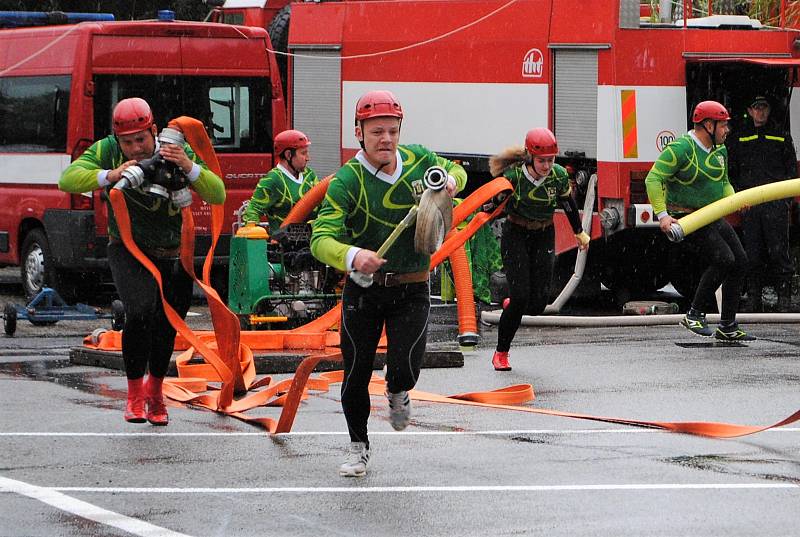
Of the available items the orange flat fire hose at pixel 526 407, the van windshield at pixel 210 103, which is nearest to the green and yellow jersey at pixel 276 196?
the orange flat fire hose at pixel 526 407

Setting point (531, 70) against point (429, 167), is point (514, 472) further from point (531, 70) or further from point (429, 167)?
point (531, 70)

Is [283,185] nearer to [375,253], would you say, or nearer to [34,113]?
[34,113]

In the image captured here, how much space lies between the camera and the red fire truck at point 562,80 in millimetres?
16109

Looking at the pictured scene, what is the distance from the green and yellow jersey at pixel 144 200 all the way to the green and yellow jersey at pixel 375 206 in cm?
169

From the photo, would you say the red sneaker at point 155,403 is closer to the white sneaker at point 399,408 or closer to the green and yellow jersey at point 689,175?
the white sneaker at point 399,408

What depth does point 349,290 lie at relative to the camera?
8375 millimetres

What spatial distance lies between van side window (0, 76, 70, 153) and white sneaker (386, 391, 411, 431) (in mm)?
9363

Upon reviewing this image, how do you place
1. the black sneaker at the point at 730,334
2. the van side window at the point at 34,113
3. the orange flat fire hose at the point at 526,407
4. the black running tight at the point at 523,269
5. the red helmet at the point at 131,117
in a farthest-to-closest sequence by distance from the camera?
the van side window at the point at 34,113
the black sneaker at the point at 730,334
the black running tight at the point at 523,269
the red helmet at the point at 131,117
the orange flat fire hose at the point at 526,407

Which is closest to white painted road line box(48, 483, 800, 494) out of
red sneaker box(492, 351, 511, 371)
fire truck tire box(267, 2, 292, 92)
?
red sneaker box(492, 351, 511, 371)

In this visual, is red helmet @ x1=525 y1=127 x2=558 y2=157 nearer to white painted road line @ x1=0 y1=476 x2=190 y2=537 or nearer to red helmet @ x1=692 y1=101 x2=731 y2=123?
red helmet @ x1=692 y1=101 x2=731 y2=123

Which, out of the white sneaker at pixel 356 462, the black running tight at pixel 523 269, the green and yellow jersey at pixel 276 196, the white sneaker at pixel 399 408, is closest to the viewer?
the white sneaker at pixel 356 462

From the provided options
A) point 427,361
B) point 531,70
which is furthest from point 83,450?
point 531,70

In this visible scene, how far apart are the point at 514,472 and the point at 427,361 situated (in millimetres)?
4490

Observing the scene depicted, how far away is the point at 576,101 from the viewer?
54.4 ft
